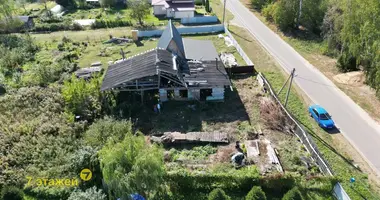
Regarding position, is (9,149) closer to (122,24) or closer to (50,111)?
(50,111)

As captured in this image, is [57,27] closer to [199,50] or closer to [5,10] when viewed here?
[5,10]

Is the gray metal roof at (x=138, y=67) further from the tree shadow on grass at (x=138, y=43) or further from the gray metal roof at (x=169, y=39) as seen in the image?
the tree shadow on grass at (x=138, y=43)

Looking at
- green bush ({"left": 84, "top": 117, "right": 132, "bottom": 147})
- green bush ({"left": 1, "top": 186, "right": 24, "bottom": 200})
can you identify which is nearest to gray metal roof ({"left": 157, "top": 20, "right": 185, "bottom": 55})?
green bush ({"left": 84, "top": 117, "right": 132, "bottom": 147})

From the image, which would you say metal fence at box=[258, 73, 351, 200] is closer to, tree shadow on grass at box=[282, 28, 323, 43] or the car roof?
the car roof

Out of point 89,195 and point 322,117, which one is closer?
point 89,195

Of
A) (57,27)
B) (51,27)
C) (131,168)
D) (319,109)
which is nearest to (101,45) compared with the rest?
(57,27)

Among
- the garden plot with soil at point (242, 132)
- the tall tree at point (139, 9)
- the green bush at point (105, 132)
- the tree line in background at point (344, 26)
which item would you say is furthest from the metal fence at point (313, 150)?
the tall tree at point (139, 9)
